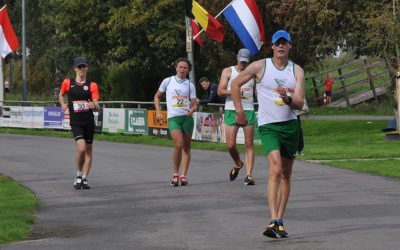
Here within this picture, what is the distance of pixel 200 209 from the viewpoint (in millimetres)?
11766

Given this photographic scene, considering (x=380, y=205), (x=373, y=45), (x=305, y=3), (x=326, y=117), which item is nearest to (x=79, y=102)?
(x=380, y=205)

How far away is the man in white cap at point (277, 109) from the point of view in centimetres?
948

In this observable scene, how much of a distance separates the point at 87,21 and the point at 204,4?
10060mm

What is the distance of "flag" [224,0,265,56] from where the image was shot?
25.1m

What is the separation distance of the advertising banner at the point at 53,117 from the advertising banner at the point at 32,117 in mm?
282

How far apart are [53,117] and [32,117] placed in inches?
60.3

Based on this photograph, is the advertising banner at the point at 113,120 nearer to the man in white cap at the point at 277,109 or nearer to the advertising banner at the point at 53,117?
the advertising banner at the point at 53,117

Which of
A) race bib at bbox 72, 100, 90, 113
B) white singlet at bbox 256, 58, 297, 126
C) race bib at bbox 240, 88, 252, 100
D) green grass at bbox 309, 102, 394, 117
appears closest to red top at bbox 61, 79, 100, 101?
race bib at bbox 72, 100, 90, 113

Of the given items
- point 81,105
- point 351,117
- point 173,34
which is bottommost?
point 351,117

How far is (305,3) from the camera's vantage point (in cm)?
3055

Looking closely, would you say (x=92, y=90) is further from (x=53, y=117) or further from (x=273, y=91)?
(x=53, y=117)

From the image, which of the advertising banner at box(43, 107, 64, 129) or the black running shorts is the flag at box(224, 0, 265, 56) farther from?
the advertising banner at box(43, 107, 64, 129)

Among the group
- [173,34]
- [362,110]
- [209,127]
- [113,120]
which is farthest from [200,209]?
[362,110]

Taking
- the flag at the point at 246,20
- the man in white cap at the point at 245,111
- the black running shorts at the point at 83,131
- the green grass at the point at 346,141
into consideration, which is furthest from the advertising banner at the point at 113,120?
the black running shorts at the point at 83,131
